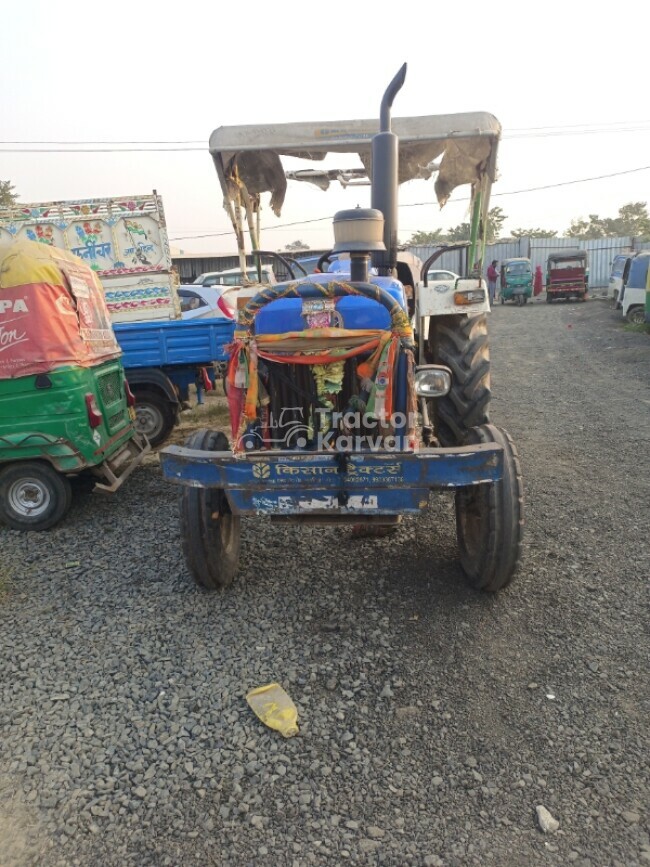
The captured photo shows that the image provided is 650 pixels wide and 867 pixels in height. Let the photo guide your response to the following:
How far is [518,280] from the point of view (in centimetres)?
2661

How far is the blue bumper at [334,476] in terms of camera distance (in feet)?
9.80

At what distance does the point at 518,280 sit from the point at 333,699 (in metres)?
26.4

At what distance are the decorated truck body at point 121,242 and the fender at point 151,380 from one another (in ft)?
6.34

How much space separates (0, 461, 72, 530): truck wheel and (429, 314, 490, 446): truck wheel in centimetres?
312

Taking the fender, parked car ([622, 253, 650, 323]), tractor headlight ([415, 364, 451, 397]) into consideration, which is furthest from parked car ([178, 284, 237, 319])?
parked car ([622, 253, 650, 323])

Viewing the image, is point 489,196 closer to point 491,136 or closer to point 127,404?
point 491,136

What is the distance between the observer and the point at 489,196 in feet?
16.6

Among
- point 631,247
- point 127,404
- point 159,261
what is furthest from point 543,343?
point 631,247

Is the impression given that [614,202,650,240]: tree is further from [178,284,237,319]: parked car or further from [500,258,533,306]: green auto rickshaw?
[178,284,237,319]: parked car

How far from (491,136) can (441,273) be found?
42.6 ft

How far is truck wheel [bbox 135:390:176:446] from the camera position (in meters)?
7.47

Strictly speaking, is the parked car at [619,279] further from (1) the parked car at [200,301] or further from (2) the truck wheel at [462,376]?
(2) the truck wheel at [462,376]

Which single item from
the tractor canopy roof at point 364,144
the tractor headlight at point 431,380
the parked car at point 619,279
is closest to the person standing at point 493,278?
the parked car at point 619,279

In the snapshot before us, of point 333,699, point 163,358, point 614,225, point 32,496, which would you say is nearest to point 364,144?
point 163,358
